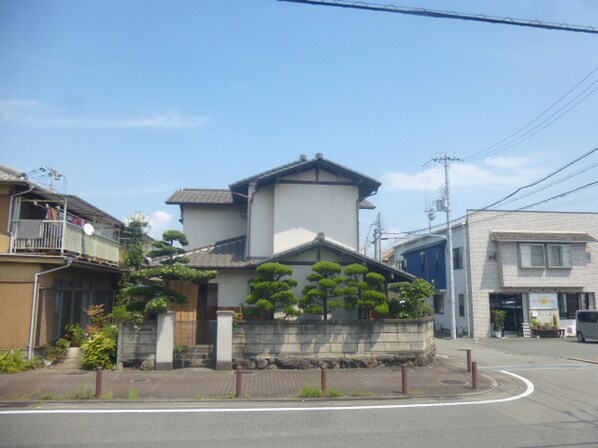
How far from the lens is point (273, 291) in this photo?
611 inches

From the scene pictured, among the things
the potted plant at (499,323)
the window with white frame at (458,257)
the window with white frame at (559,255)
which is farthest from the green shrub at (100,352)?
the window with white frame at (559,255)

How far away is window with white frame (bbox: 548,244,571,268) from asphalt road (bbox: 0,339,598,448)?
71.1 feet

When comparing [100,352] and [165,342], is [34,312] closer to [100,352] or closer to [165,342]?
[100,352]

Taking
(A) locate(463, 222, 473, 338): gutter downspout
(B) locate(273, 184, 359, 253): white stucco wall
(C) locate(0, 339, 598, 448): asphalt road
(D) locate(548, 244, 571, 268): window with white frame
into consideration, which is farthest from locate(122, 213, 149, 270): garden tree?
(D) locate(548, 244, 571, 268): window with white frame

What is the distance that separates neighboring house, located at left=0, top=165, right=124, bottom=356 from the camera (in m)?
15.1

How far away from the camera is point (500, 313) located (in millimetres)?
30641

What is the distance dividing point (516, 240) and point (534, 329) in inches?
237

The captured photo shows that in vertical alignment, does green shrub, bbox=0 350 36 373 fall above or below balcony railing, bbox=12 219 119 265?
below

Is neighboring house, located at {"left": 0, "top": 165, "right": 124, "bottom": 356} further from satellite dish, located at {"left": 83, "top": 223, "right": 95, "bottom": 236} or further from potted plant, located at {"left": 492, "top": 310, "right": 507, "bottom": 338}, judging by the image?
potted plant, located at {"left": 492, "top": 310, "right": 507, "bottom": 338}

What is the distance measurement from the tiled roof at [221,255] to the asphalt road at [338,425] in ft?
25.3

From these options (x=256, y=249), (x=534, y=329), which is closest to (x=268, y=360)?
(x=256, y=249)

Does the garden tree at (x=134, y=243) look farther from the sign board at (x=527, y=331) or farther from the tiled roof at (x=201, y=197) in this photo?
the sign board at (x=527, y=331)

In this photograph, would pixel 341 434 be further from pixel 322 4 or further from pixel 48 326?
pixel 48 326

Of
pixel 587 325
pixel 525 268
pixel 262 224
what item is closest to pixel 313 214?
pixel 262 224
